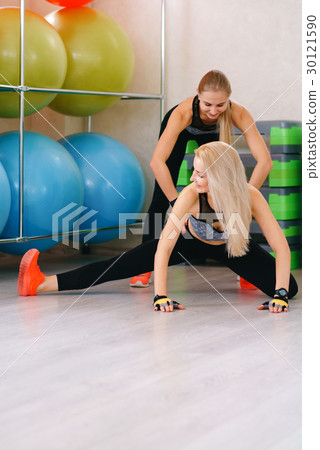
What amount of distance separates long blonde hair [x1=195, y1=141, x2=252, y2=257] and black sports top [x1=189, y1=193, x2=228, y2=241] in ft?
0.18

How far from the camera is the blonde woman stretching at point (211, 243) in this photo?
6.88 feet

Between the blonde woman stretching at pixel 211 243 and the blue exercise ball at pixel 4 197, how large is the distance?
334 millimetres

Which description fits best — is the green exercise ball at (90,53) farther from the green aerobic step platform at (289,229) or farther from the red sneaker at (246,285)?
the red sneaker at (246,285)

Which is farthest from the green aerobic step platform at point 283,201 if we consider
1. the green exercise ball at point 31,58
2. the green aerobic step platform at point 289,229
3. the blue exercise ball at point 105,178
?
the green exercise ball at point 31,58

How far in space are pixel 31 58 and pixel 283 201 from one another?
1379mm

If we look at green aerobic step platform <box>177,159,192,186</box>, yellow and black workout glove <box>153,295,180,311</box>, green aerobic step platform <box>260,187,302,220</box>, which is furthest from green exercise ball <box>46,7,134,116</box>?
yellow and black workout glove <box>153,295,180,311</box>

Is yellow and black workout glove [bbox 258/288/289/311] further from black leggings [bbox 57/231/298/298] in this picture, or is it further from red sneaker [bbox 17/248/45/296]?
red sneaker [bbox 17/248/45/296]

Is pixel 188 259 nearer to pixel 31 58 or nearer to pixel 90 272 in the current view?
pixel 90 272

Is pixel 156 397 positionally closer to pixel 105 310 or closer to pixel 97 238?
pixel 105 310

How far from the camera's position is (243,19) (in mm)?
3314

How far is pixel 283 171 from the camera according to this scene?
303 centimetres

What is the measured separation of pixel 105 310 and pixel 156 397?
918 mm

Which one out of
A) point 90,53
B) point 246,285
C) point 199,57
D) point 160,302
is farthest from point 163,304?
point 199,57

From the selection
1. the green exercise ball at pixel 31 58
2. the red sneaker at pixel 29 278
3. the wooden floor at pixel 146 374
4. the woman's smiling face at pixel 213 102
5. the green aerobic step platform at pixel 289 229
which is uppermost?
the green exercise ball at pixel 31 58
